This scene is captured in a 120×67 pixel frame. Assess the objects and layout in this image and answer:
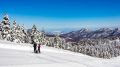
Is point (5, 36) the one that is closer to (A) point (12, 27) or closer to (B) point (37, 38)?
(A) point (12, 27)

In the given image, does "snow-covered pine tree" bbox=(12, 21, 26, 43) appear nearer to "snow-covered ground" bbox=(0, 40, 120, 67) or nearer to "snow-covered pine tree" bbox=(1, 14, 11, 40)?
"snow-covered pine tree" bbox=(1, 14, 11, 40)

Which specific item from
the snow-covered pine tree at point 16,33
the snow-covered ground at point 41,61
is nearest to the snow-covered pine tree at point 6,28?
the snow-covered pine tree at point 16,33

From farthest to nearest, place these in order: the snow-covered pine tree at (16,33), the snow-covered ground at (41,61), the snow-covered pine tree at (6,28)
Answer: the snow-covered pine tree at (16,33)
the snow-covered pine tree at (6,28)
the snow-covered ground at (41,61)

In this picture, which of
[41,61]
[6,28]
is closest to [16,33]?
[6,28]

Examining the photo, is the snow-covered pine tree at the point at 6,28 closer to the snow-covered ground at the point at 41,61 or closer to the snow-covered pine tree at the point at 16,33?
the snow-covered pine tree at the point at 16,33

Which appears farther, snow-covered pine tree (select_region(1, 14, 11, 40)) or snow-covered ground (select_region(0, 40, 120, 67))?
snow-covered pine tree (select_region(1, 14, 11, 40))

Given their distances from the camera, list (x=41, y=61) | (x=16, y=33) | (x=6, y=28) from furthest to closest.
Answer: (x=16, y=33)
(x=6, y=28)
(x=41, y=61)

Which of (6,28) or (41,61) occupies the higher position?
(6,28)

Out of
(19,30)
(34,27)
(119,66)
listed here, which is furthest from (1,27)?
(119,66)

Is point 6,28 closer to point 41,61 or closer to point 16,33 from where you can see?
point 16,33

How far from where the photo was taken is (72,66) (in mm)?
23609

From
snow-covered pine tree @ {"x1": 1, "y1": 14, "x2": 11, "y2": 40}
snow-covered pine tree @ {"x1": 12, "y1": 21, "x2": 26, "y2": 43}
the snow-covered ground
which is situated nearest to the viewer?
the snow-covered ground

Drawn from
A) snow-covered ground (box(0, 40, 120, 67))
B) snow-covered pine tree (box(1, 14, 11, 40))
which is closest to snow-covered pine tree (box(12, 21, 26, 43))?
snow-covered pine tree (box(1, 14, 11, 40))

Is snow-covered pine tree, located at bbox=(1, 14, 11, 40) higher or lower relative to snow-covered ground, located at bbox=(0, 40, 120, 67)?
higher
